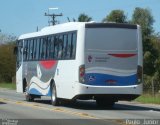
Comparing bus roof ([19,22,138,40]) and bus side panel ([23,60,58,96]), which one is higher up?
bus roof ([19,22,138,40])

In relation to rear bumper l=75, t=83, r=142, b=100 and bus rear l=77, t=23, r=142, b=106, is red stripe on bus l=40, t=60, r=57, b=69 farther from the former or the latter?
rear bumper l=75, t=83, r=142, b=100

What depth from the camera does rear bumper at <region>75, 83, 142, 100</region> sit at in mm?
23797

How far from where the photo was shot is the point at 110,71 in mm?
24297

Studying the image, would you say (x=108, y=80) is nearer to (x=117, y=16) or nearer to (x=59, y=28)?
(x=59, y=28)

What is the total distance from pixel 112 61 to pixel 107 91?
1.22 m

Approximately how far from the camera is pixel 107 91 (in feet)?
78.8

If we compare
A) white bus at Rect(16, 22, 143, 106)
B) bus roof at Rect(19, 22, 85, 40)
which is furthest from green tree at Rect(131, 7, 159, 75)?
white bus at Rect(16, 22, 143, 106)

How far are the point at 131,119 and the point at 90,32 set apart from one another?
5.64 meters

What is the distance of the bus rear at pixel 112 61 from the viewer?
78.8 feet

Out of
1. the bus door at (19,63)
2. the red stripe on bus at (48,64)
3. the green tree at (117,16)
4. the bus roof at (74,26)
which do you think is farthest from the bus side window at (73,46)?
the green tree at (117,16)

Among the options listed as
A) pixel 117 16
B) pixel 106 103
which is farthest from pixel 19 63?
pixel 117 16

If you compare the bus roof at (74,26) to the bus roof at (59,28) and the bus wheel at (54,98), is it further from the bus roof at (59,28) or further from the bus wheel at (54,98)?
the bus wheel at (54,98)

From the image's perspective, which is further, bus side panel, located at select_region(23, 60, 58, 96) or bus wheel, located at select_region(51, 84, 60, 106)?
bus side panel, located at select_region(23, 60, 58, 96)

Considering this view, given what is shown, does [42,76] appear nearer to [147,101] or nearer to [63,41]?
[63,41]
